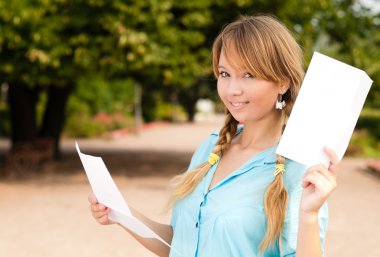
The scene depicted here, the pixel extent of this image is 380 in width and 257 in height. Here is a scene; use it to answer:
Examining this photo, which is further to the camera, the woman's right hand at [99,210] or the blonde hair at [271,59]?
the woman's right hand at [99,210]

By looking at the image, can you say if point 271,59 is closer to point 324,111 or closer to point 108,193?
point 324,111

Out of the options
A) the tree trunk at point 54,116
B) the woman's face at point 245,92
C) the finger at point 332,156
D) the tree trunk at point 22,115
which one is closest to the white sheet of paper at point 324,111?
the finger at point 332,156

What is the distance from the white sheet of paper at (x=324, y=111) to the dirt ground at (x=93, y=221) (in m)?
0.95

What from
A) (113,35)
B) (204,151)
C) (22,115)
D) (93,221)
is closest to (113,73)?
(113,35)

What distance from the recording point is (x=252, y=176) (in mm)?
1797

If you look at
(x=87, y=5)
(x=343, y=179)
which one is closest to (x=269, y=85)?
(x=87, y=5)

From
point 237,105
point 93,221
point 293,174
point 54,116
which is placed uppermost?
point 237,105

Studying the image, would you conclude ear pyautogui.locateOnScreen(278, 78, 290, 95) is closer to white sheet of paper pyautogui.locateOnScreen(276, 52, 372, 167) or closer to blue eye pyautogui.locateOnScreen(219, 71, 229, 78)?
blue eye pyautogui.locateOnScreen(219, 71, 229, 78)

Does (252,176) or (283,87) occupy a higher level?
(283,87)

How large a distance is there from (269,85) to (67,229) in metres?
6.23

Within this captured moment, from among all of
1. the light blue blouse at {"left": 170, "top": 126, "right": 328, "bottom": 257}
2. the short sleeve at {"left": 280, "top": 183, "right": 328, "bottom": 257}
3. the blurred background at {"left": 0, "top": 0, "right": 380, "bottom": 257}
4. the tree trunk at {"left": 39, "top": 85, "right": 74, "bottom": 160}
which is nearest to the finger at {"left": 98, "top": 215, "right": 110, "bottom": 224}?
the light blue blouse at {"left": 170, "top": 126, "right": 328, "bottom": 257}

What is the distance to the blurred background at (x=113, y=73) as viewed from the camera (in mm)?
7512

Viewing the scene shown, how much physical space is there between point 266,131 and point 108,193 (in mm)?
547

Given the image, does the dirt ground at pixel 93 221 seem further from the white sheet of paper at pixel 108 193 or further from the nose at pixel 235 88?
the nose at pixel 235 88
